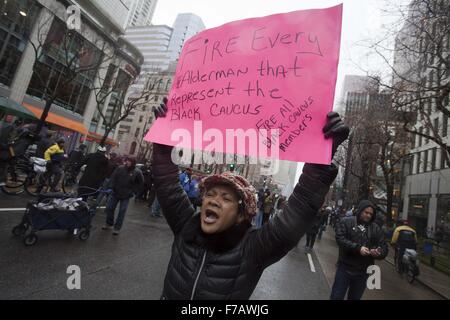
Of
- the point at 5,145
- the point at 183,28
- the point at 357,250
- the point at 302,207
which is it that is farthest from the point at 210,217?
the point at 183,28

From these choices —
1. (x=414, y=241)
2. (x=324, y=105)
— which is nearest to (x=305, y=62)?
(x=324, y=105)

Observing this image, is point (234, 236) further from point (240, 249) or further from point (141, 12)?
point (141, 12)

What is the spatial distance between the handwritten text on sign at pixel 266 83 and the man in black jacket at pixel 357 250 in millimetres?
2968

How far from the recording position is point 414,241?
10.1 m

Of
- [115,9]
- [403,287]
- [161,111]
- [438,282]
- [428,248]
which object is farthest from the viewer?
[115,9]

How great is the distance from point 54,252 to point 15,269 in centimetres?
106

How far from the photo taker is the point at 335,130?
5.26 ft

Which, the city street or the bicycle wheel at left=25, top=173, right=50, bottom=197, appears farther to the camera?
the bicycle wheel at left=25, top=173, right=50, bottom=197

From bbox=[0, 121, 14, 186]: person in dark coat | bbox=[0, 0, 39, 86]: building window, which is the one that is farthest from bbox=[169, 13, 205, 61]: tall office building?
bbox=[0, 121, 14, 186]: person in dark coat

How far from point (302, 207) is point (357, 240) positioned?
307 centimetres

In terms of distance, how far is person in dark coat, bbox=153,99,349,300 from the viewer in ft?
5.54

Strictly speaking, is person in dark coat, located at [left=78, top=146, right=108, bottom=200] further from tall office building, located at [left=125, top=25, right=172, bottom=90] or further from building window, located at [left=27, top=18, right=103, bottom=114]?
tall office building, located at [left=125, top=25, right=172, bottom=90]

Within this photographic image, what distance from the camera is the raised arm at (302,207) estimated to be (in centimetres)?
167
